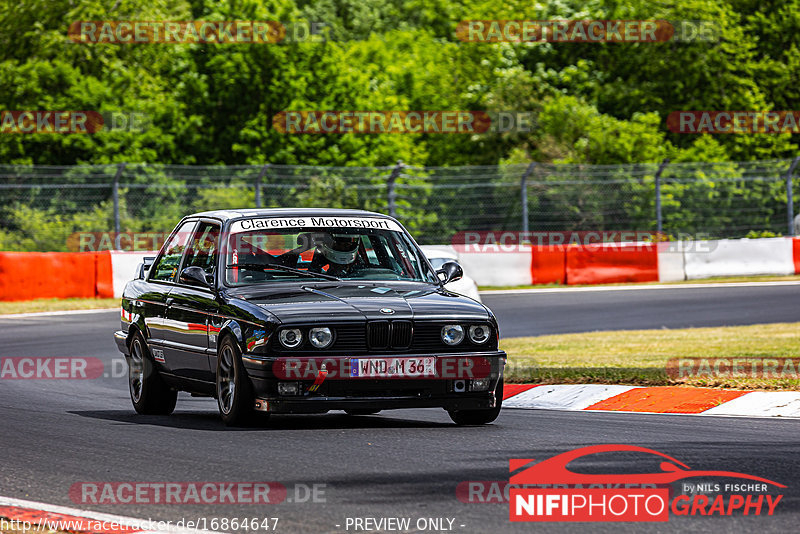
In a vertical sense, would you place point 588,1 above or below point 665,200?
above

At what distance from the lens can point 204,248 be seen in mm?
9680

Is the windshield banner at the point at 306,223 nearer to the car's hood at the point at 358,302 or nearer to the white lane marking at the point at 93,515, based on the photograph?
the car's hood at the point at 358,302

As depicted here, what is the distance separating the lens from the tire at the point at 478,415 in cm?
874

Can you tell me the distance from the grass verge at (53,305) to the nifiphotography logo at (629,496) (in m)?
16.1

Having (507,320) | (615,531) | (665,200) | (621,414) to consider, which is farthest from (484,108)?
(615,531)

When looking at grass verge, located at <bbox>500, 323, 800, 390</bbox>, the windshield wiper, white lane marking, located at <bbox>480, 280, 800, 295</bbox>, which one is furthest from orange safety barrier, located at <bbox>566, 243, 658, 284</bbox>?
the windshield wiper

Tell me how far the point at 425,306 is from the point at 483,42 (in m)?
43.6

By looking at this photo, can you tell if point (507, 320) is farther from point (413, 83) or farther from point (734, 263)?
point (413, 83)

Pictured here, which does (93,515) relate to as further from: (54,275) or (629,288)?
(629,288)

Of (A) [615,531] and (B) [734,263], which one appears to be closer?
(A) [615,531]

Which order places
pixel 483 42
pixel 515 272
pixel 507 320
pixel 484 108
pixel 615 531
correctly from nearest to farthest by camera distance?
pixel 615 531 → pixel 507 320 → pixel 515 272 → pixel 484 108 → pixel 483 42

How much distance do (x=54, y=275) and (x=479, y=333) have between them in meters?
15.8

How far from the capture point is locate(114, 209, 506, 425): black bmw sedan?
8.12 meters

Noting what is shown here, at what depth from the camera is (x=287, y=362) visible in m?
8.04
